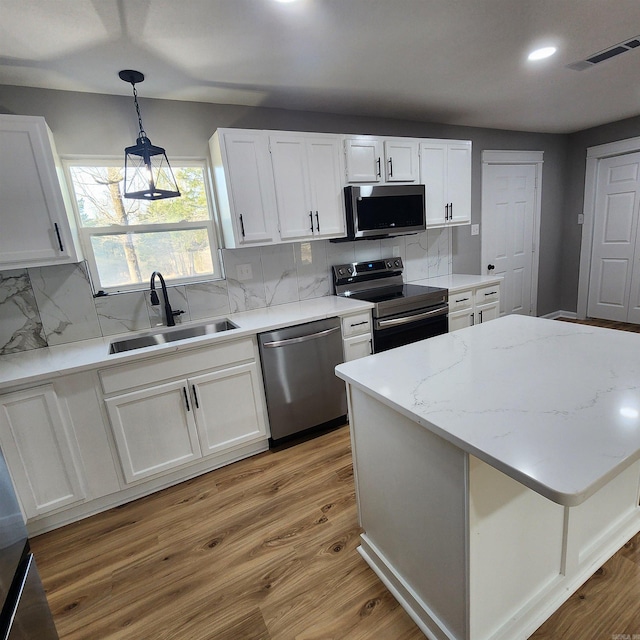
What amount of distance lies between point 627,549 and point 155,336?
271 cm

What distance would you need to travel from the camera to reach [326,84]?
7.68 feet

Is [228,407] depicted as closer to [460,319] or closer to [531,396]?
[531,396]

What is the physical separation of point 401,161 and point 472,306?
1407 millimetres

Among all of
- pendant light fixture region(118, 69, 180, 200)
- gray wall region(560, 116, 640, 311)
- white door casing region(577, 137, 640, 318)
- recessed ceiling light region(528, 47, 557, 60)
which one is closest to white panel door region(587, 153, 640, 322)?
white door casing region(577, 137, 640, 318)

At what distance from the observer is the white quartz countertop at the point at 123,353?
1.77 meters

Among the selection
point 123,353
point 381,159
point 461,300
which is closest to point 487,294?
point 461,300

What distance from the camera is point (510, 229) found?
14.1 feet

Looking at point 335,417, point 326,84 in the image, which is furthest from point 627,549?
point 326,84

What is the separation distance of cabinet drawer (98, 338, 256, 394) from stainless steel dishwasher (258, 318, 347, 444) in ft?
0.51

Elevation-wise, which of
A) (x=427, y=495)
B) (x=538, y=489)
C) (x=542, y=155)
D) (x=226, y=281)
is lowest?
(x=427, y=495)

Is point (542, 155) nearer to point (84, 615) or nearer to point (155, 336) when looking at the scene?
point (155, 336)

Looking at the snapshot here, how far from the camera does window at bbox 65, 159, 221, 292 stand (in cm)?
232

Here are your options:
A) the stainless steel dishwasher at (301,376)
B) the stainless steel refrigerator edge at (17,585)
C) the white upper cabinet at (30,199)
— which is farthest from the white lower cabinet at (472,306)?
the stainless steel refrigerator edge at (17,585)

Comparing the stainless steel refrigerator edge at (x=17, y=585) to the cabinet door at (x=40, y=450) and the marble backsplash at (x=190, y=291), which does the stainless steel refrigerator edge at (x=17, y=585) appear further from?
the marble backsplash at (x=190, y=291)
